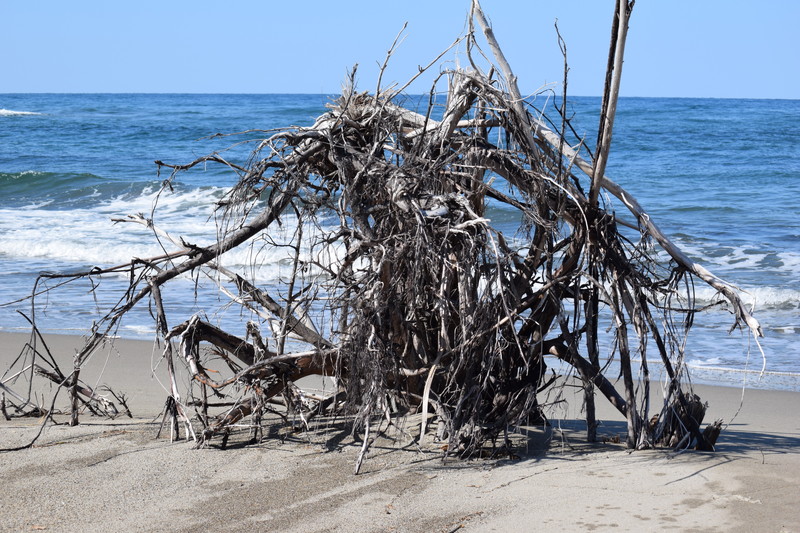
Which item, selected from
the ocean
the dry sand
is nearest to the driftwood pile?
the dry sand

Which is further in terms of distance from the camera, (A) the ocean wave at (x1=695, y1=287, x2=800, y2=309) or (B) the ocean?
(A) the ocean wave at (x1=695, y1=287, x2=800, y2=309)

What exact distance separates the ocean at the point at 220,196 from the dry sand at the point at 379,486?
79cm

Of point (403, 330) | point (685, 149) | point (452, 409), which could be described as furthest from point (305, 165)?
point (685, 149)

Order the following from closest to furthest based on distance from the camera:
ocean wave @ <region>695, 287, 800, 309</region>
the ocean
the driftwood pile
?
the driftwood pile, the ocean, ocean wave @ <region>695, 287, 800, 309</region>

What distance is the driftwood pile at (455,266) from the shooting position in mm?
3703

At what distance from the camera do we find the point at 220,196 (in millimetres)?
15180

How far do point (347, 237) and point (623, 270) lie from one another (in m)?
1.30

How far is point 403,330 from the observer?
162 inches

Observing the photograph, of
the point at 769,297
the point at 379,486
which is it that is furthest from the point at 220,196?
the point at 379,486

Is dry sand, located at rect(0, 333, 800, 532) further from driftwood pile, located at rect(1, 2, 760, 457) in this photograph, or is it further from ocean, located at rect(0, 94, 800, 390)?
ocean, located at rect(0, 94, 800, 390)

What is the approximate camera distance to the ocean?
7797 millimetres

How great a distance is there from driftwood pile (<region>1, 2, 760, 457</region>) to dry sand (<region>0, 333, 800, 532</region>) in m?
0.20

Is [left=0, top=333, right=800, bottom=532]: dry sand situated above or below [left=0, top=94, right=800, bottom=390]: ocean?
below

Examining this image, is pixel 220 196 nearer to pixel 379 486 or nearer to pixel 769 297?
pixel 769 297
